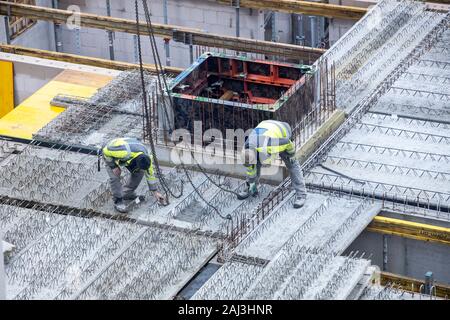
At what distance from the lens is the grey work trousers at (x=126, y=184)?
2872 centimetres

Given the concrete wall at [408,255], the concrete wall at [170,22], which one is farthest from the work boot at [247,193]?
the concrete wall at [170,22]

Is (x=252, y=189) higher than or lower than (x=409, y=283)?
higher

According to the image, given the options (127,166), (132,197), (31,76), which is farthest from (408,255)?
(31,76)

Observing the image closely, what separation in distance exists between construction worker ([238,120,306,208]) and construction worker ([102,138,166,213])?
179cm

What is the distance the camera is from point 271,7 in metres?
39.2

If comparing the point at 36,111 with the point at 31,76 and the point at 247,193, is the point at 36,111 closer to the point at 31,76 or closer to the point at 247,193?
the point at 31,76

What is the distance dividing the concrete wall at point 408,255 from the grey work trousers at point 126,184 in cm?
414

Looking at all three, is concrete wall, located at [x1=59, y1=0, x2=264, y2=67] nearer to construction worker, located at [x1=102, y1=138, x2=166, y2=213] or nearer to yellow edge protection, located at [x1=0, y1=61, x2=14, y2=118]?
yellow edge protection, located at [x1=0, y1=61, x2=14, y2=118]

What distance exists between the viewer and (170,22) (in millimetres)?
41969

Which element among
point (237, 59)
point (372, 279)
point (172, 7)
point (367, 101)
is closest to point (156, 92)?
point (237, 59)

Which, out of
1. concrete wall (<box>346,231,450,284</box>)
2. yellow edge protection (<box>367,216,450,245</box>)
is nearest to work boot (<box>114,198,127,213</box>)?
concrete wall (<box>346,231,450,284</box>)

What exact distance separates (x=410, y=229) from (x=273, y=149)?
287 cm

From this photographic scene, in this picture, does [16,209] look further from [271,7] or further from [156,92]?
[271,7]

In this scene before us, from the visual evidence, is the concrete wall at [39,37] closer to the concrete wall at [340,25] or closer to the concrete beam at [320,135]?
the concrete wall at [340,25]
